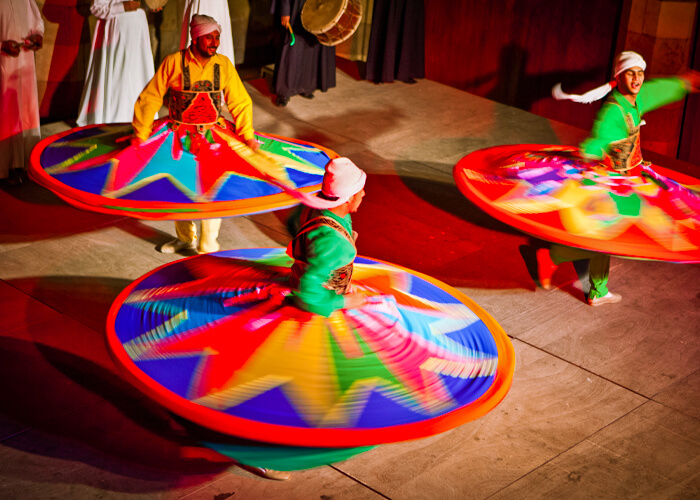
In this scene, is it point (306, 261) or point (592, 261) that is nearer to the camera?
point (306, 261)

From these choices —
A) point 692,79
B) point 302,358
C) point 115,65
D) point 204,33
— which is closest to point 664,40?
point 692,79

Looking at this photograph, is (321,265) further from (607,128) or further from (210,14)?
(210,14)

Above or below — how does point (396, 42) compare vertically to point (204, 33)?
below

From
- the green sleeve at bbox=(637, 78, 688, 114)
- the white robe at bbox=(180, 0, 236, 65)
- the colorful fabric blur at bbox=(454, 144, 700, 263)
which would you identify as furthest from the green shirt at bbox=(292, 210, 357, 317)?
the white robe at bbox=(180, 0, 236, 65)

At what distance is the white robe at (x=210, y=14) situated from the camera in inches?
328

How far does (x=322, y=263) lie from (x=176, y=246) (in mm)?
2533

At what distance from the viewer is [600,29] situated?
28.5 ft

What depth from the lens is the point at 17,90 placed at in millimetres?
6910

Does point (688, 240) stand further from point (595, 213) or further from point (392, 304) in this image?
point (392, 304)

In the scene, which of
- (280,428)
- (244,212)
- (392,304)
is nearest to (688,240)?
(392,304)

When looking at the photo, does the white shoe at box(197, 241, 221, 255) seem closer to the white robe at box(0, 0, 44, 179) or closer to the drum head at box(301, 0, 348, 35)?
the white robe at box(0, 0, 44, 179)

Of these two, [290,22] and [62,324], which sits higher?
[290,22]

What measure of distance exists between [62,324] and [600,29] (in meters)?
6.01

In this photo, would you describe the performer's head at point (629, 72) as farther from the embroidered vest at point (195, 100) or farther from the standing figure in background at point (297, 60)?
the standing figure in background at point (297, 60)
